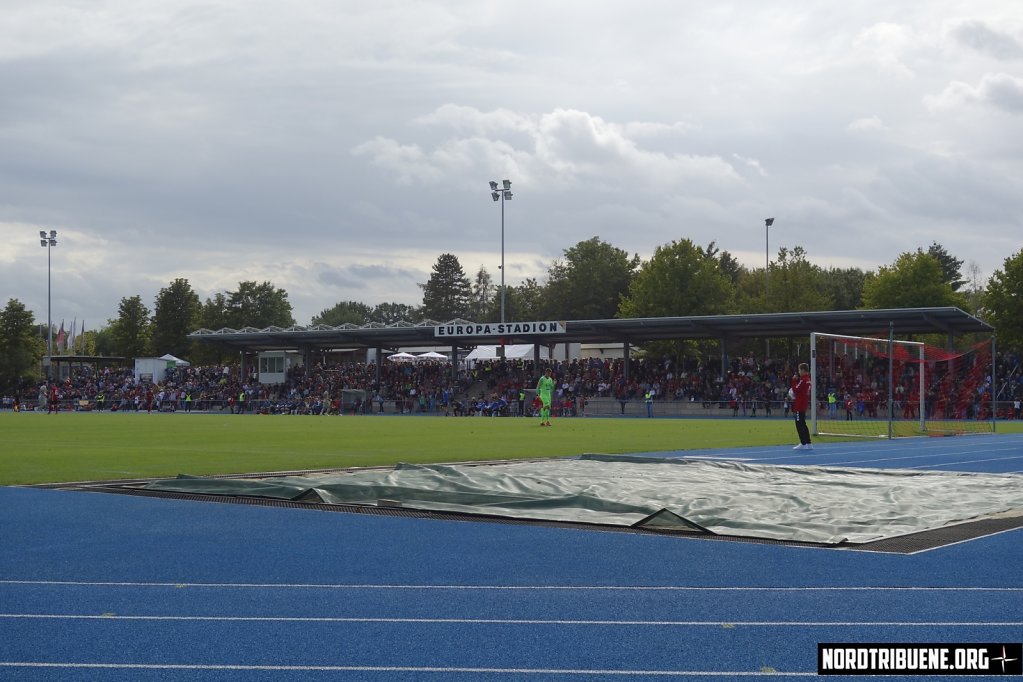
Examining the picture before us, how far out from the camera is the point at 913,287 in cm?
7050

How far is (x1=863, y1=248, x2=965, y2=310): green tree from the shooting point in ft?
230

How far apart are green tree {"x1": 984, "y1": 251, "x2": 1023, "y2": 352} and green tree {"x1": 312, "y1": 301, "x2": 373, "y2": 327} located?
11271 cm

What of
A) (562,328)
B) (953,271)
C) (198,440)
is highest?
(953,271)

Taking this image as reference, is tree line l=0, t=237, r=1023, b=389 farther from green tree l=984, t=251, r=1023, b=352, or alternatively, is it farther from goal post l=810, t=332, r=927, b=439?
goal post l=810, t=332, r=927, b=439

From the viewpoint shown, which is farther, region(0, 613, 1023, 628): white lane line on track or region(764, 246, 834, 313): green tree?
region(764, 246, 834, 313): green tree

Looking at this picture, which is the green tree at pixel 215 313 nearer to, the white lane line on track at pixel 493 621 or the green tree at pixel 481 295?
the green tree at pixel 481 295

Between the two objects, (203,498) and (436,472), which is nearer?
(203,498)

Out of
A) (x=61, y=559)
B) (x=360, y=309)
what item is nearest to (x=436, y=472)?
(x=61, y=559)

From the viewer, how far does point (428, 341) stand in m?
68.5

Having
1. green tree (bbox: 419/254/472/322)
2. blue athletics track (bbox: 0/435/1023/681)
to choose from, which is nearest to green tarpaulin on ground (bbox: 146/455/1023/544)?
blue athletics track (bbox: 0/435/1023/681)

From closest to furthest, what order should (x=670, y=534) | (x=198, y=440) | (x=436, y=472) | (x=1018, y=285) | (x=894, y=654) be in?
(x=894, y=654) → (x=670, y=534) → (x=436, y=472) → (x=198, y=440) → (x=1018, y=285)

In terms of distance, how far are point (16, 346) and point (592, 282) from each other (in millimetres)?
50947

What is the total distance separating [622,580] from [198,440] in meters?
19.9

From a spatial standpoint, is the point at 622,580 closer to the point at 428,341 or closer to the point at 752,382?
the point at 752,382
